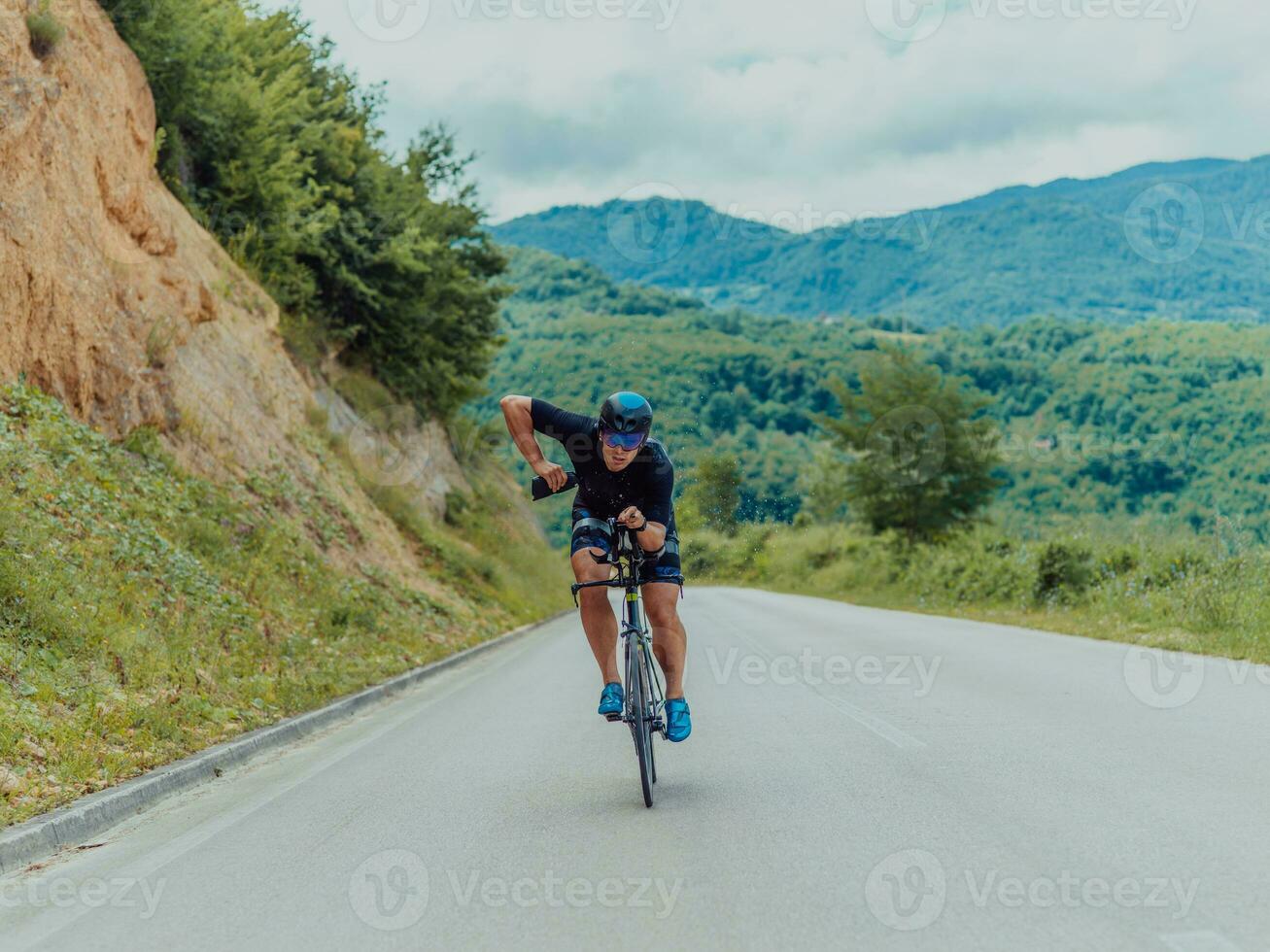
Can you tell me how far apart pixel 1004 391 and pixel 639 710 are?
285ft

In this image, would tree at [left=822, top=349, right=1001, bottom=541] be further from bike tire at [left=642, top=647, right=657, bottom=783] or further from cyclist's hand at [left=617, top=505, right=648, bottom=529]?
cyclist's hand at [left=617, top=505, right=648, bottom=529]

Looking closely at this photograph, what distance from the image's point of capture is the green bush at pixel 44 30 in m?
13.4

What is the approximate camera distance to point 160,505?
40.7ft

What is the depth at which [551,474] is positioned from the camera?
6.41m

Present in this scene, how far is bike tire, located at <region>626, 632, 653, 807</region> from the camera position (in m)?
6.04

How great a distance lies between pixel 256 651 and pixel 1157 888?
8817 mm

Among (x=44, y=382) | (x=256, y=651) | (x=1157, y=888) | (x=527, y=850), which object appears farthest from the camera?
(x=44, y=382)

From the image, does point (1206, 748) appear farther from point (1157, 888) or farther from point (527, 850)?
point (527, 850)

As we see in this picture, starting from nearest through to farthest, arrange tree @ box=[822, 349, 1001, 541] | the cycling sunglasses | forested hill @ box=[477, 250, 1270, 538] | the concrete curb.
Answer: the concrete curb, the cycling sunglasses, forested hill @ box=[477, 250, 1270, 538], tree @ box=[822, 349, 1001, 541]

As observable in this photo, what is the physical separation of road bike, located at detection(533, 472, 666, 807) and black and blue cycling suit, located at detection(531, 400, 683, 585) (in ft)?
0.26

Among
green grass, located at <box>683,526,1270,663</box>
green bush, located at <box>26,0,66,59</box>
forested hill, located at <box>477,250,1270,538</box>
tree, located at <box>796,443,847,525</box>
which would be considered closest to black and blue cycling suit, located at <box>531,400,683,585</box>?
forested hill, located at <box>477,250,1270,538</box>

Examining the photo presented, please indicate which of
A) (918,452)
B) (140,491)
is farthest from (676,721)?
(918,452)

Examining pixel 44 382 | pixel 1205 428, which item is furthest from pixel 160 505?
pixel 1205 428

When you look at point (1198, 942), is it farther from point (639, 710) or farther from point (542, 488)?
point (542, 488)
